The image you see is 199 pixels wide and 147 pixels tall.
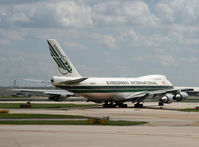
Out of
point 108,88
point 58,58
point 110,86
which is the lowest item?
point 108,88

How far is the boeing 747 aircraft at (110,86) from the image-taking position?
70.4 meters

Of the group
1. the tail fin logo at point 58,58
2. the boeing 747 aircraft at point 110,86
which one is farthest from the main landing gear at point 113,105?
the tail fin logo at point 58,58

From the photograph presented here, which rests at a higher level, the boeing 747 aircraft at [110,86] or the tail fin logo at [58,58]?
the tail fin logo at [58,58]

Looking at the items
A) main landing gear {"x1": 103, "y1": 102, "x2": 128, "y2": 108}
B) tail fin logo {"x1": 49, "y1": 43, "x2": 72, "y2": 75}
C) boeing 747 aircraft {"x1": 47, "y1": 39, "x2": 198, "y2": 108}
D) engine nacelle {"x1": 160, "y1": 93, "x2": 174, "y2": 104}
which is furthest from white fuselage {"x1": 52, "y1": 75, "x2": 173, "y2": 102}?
engine nacelle {"x1": 160, "y1": 93, "x2": 174, "y2": 104}

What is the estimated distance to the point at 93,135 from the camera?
2959 cm

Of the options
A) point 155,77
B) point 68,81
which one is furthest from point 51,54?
point 155,77

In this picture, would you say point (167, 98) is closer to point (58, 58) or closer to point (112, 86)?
point (112, 86)

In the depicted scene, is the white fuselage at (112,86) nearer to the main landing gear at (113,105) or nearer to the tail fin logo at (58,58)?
the tail fin logo at (58,58)

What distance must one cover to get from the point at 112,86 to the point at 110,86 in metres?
0.52

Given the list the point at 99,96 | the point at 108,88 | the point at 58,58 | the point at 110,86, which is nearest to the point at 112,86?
the point at 110,86

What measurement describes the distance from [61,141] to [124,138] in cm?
416

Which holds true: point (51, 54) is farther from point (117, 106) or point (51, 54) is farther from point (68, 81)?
point (117, 106)

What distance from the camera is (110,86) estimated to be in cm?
7838

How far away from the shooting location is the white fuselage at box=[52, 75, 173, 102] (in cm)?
7140
